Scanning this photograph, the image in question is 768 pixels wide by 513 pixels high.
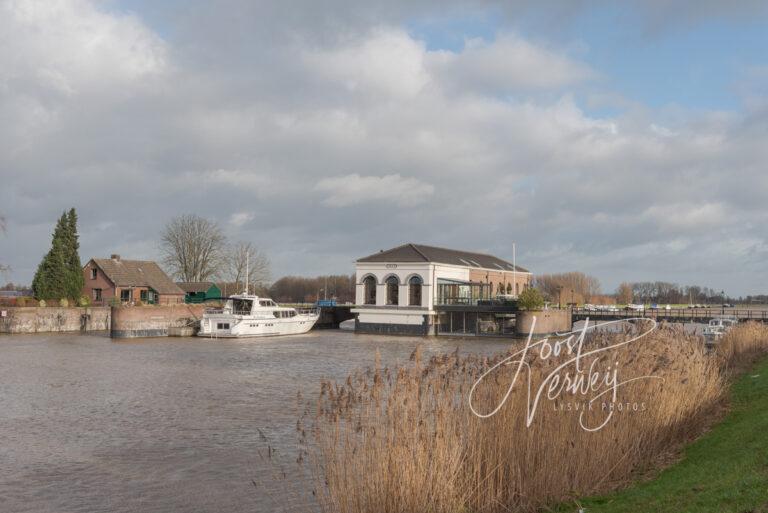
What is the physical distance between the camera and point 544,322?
5334 centimetres

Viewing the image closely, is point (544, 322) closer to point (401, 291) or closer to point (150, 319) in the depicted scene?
point (401, 291)

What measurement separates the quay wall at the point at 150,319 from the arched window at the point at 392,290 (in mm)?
15838

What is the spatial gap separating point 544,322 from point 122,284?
1492 inches

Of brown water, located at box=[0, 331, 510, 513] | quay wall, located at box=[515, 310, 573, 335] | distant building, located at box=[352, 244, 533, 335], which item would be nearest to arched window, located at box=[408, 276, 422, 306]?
distant building, located at box=[352, 244, 533, 335]

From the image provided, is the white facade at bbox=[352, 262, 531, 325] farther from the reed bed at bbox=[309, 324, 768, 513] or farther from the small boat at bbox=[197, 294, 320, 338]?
the reed bed at bbox=[309, 324, 768, 513]

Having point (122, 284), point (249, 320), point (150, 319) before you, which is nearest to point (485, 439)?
point (249, 320)

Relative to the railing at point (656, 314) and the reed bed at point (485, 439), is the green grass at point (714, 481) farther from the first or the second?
the railing at point (656, 314)

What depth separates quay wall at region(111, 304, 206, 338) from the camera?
47.8m

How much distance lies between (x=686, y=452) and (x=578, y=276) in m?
139

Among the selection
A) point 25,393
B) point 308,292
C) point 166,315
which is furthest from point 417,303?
point 308,292

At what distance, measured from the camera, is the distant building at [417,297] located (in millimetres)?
56656

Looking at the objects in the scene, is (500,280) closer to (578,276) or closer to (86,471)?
(86,471)

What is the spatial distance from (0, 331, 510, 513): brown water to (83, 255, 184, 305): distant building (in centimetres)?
2999

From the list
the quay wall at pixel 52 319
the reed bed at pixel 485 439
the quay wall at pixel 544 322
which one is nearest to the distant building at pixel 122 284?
the quay wall at pixel 52 319
